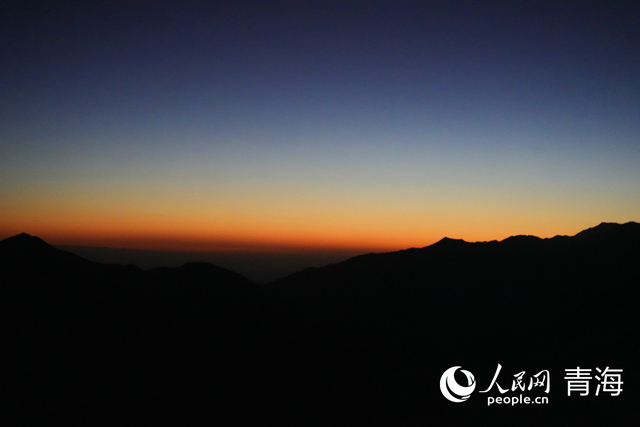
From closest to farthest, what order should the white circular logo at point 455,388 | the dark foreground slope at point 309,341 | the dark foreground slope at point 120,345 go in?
the dark foreground slope at point 120,345 → the dark foreground slope at point 309,341 → the white circular logo at point 455,388

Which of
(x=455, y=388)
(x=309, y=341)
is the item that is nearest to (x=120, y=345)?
(x=309, y=341)

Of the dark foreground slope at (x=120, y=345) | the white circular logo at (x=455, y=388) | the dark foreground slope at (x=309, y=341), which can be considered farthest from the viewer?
Answer: the white circular logo at (x=455, y=388)

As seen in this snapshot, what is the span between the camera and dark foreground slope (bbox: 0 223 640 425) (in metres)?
24.8

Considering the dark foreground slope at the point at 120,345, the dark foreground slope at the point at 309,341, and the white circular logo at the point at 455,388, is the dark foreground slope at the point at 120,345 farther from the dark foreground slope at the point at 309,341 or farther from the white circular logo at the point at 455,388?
the white circular logo at the point at 455,388

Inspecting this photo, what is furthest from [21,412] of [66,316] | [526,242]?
[526,242]

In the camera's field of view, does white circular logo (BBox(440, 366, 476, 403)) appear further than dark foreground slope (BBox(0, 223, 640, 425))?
Yes

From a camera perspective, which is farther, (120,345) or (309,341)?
(309,341)

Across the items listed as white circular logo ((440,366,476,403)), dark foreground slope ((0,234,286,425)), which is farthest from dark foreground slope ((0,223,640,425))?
white circular logo ((440,366,476,403))

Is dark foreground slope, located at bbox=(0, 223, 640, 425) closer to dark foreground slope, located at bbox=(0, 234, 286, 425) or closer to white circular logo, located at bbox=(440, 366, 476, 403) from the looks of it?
dark foreground slope, located at bbox=(0, 234, 286, 425)

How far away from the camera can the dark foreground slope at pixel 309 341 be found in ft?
81.4

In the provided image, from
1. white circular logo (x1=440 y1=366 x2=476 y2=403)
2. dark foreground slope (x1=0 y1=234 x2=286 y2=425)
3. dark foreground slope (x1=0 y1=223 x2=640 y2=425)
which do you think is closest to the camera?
dark foreground slope (x1=0 y1=234 x2=286 y2=425)

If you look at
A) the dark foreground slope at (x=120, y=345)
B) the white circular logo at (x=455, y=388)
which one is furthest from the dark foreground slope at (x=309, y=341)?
the white circular logo at (x=455, y=388)

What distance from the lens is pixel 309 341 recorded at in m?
40.9

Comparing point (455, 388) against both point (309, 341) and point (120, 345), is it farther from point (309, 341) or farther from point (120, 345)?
point (120, 345)
